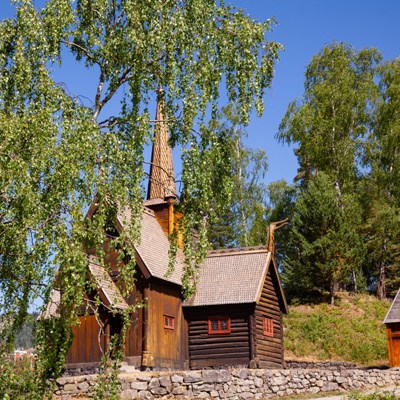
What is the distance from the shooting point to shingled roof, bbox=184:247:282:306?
26.0 m

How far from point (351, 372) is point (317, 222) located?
18.1m

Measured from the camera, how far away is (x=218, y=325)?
2645 cm

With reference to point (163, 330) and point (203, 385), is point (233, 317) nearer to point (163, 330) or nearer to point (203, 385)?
point (163, 330)

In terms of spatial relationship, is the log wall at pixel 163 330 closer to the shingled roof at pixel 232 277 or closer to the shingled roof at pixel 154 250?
the shingled roof at pixel 154 250

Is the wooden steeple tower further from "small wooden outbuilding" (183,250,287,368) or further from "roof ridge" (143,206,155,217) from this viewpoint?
"small wooden outbuilding" (183,250,287,368)

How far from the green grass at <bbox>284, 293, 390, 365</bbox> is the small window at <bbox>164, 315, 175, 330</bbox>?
11736 millimetres

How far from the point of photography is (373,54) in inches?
1877

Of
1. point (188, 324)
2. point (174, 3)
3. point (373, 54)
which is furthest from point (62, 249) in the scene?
point (373, 54)

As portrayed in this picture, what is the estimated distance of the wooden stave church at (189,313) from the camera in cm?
2375

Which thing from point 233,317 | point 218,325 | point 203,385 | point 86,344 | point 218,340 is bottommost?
point 203,385

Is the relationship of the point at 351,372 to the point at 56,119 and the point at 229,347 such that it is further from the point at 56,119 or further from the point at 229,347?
the point at 56,119

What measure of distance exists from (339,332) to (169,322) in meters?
14.5

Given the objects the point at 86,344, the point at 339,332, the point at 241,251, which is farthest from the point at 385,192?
the point at 86,344

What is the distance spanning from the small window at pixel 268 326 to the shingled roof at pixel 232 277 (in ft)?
6.63
